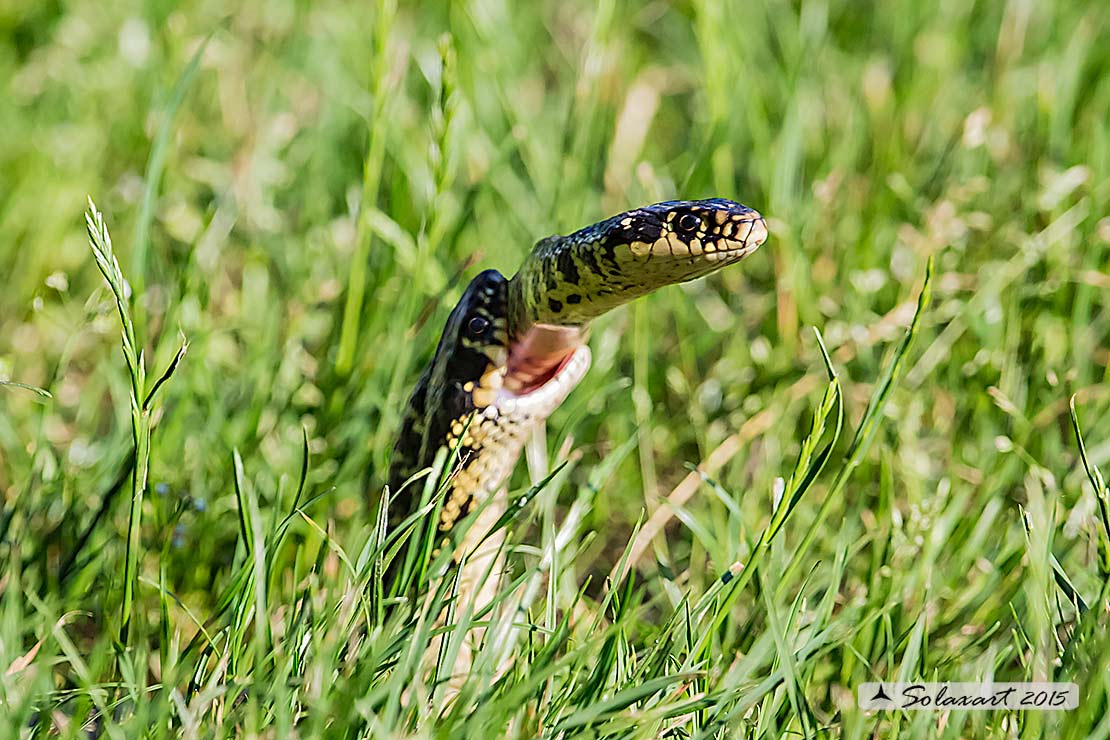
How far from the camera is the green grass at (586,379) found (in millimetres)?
2004

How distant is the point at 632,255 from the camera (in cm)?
194

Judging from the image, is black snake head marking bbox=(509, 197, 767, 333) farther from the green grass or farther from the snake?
the green grass

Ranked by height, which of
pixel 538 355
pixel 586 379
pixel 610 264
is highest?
pixel 610 264

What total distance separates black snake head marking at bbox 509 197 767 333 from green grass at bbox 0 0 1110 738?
0.28m

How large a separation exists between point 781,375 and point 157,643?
5.13 feet

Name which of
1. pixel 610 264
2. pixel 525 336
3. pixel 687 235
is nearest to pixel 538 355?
pixel 525 336

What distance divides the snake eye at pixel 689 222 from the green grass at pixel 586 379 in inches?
13.6

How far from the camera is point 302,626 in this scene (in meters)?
2.06

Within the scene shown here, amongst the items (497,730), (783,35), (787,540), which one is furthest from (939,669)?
(783,35)

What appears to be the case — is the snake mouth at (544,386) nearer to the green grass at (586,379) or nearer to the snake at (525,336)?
the snake at (525,336)

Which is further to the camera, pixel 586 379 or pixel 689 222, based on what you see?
pixel 586 379

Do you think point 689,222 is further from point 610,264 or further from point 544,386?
point 544,386

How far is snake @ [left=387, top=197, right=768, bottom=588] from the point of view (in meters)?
1.92

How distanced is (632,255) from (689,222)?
0.34ft
